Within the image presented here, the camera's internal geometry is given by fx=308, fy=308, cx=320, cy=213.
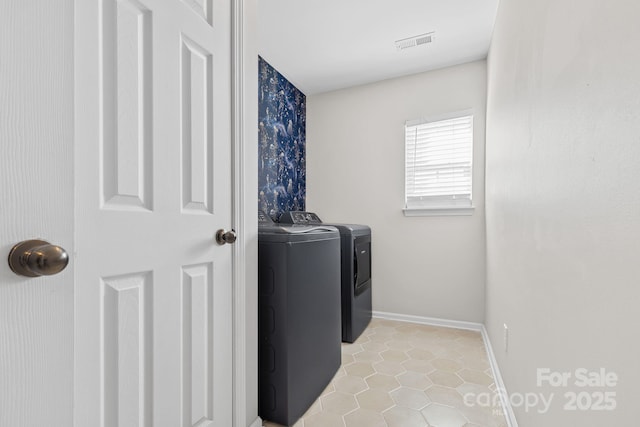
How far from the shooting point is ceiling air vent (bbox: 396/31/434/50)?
2.41 meters

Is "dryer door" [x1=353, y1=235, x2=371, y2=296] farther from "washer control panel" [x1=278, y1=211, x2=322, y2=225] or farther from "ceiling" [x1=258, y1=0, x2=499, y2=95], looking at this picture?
"ceiling" [x1=258, y1=0, x2=499, y2=95]

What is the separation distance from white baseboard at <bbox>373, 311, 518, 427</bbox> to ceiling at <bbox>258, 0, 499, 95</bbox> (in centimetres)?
Answer: 235

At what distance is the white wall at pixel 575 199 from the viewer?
0.59 m

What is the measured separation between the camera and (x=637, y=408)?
1.82 feet

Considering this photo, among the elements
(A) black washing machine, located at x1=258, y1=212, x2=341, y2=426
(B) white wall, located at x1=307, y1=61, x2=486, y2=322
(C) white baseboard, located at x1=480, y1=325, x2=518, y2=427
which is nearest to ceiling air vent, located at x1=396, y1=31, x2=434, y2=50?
(B) white wall, located at x1=307, y1=61, x2=486, y2=322

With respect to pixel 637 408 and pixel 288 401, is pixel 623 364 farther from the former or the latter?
pixel 288 401

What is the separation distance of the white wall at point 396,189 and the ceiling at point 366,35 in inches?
9.1
